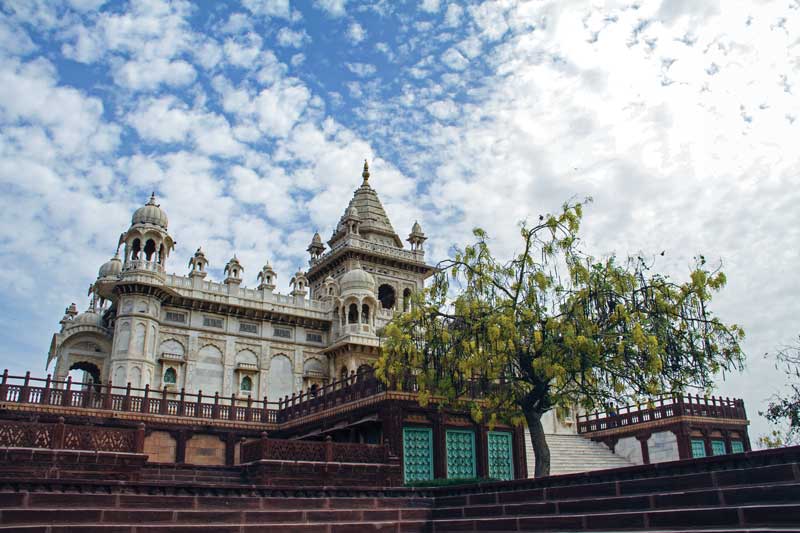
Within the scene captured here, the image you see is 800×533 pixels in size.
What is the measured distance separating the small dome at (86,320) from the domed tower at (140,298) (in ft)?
9.77

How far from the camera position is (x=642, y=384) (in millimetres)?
18938

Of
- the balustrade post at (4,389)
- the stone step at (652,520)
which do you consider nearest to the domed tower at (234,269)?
the balustrade post at (4,389)

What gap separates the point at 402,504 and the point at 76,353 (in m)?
28.9

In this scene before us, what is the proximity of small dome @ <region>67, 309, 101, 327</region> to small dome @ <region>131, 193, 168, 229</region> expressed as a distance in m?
6.25

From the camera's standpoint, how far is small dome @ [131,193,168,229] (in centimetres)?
3803

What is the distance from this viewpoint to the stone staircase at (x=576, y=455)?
26.9 meters

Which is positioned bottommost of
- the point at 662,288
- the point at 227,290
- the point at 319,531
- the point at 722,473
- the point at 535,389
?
the point at 319,531

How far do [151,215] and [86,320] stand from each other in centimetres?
715

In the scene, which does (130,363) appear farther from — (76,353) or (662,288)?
(662,288)

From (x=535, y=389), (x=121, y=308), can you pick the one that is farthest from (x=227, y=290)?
(x=535, y=389)

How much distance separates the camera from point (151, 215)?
3834cm

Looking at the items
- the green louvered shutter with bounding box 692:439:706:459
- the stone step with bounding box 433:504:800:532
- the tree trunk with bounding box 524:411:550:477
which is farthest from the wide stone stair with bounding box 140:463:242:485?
the green louvered shutter with bounding box 692:439:706:459

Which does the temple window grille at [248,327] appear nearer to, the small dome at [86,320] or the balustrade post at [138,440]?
the small dome at [86,320]

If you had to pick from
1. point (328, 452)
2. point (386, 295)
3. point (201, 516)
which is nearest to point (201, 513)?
point (201, 516)
